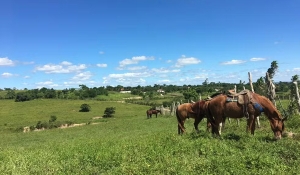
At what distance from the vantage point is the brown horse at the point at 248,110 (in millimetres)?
10258

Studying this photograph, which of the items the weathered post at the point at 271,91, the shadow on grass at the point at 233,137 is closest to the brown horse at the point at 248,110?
the shadow on grass at the point at 233,137

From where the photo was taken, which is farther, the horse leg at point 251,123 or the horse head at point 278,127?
the horse leg at point 251,123

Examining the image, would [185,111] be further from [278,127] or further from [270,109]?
[278,127]

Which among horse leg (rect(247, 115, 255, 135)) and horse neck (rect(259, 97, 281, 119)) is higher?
horse neck (rect(259, 97, 281, 119))

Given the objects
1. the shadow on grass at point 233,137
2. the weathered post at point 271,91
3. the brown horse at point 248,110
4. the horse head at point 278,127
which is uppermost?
the weathered post at point 271,91

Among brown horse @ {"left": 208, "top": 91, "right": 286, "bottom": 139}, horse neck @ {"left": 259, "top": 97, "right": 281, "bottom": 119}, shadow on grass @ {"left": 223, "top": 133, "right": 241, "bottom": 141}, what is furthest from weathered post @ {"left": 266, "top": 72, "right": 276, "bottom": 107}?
shadow on grass @ {"left": 223, "top": 133, "right": 241, "bottom": 141}

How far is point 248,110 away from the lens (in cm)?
1098

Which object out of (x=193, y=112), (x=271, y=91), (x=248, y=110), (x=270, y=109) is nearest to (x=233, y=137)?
(x=248, y=110)

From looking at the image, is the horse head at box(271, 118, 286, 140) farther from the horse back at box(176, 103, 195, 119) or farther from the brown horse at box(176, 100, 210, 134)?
the horse back at box(176, 103, 195, 119)

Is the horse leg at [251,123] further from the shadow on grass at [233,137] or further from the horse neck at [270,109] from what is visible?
the shadow on grass at [233,137]

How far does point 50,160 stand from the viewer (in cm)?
860

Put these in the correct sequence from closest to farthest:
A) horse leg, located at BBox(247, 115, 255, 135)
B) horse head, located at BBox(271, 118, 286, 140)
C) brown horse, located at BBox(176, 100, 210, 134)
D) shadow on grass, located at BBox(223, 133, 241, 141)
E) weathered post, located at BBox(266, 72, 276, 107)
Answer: shadow on grass, located at BBox(223, 133, 241, 141) → horse head, located at BBox(271, 118, 286, 140) → horse leg, located at BBox(247, 115, 255, 135) → brown horse, located at BBox(176, 100, 210, 134) → weathered post, located at BBox(266, 72, 276, 107)

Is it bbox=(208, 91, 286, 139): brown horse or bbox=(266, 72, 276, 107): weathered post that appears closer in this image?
bbox=(208, 91, 286, 139): brown horse

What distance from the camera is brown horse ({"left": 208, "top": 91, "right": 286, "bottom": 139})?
1026 centimetres
